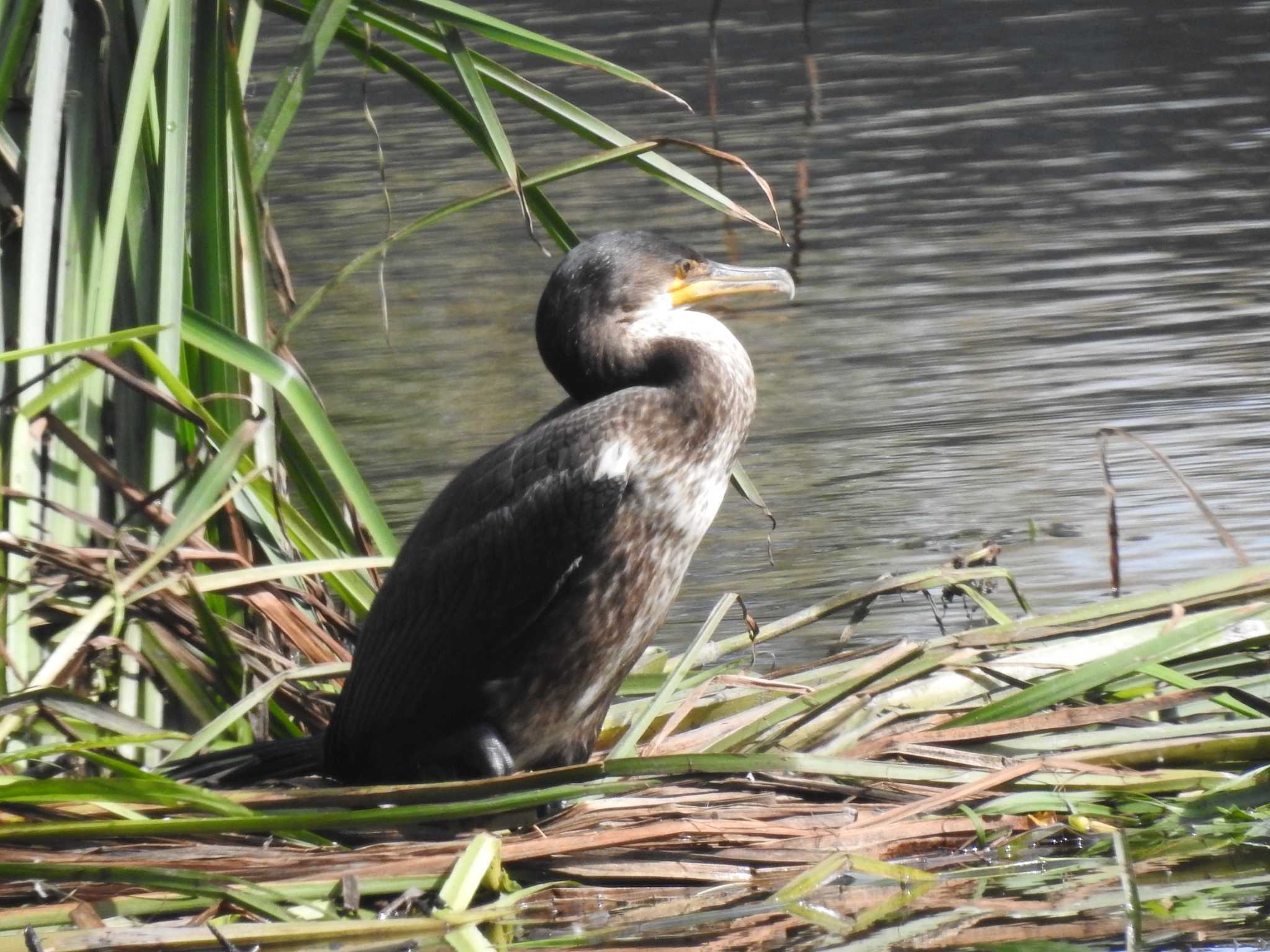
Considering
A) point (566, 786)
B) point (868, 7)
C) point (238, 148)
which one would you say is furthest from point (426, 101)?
point (566, 786)

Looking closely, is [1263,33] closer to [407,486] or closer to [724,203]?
[407,486]

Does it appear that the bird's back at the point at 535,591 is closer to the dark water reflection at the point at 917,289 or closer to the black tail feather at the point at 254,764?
the black tail feather at the point at 254,764

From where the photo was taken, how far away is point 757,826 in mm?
3041

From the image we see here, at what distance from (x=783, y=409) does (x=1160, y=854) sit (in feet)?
11.6

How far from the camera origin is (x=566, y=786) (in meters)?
2.96

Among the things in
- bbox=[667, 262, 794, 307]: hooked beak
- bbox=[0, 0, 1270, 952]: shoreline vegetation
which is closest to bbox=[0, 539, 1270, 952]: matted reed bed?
bbox=[0, 0, 1270, 952]: shoreline vegetation

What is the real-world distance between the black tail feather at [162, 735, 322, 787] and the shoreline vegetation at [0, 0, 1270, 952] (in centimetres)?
4

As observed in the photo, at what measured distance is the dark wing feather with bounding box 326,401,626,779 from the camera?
313 centimetres

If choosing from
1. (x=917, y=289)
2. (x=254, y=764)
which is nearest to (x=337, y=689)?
(x=254, y=764)

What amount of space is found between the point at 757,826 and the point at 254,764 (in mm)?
885

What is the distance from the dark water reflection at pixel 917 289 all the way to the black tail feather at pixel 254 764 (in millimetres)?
1285

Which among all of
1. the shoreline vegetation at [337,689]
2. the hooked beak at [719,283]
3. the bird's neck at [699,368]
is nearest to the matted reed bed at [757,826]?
the shoreline vegetation at [337,689]

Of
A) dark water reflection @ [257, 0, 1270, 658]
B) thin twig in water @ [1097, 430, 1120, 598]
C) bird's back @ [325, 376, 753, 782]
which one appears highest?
bird's back @ [325, 376, 753, 782]

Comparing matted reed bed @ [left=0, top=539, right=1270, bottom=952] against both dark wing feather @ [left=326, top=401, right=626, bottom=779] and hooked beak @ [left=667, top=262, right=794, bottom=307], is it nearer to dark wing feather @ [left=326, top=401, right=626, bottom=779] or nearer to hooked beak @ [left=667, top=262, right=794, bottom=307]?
dark wing feather @ [left=326, top=401, right=626, bottom=779]
